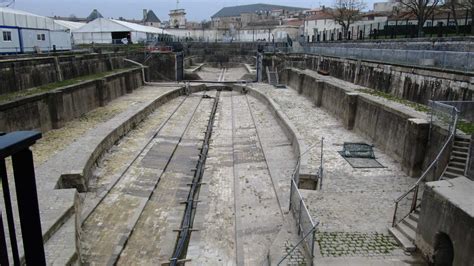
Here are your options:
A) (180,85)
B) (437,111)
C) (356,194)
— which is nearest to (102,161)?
(356,194)

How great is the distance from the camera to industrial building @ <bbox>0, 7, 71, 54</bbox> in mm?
28297

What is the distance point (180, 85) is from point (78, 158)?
25.9 m

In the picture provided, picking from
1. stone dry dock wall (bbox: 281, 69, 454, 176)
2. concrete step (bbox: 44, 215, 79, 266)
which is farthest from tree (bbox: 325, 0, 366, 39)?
concrete step (bbox: 44, 215, 79, 266)

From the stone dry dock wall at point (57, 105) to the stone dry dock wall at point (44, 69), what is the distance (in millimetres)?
2331

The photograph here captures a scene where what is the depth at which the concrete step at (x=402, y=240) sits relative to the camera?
855 centimetres

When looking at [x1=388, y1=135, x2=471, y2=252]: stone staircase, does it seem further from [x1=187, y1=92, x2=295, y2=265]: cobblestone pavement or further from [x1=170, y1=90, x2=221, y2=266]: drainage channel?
[x1=170, y1=90, x2=221, y2=266]: drainage channel

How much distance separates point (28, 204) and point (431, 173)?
12.0 meters

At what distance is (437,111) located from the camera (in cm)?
1222

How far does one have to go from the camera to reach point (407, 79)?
62.2 ft

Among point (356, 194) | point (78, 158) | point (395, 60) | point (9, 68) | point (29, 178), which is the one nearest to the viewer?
point (29, 178)

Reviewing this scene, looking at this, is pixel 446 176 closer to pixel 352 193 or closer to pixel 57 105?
pixel 352 193

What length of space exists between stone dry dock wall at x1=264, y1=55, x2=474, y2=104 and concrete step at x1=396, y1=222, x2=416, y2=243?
23.7 ft

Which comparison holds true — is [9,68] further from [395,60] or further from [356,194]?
[395,60]

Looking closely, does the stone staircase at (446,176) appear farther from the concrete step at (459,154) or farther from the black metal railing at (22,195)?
the black metal railing at (22,195)
